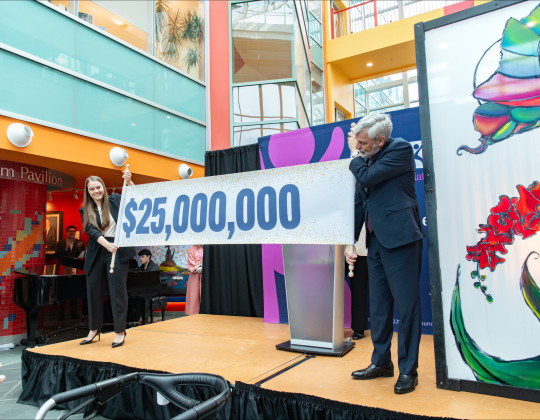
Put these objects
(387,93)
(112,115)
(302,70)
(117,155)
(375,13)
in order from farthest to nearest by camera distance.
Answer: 1. (387,93)
2. (375,13)
3. (302,70)
4. (112,115)
5. (117,155)

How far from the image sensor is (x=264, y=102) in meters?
8.62

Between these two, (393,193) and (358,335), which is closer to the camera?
(393,193)

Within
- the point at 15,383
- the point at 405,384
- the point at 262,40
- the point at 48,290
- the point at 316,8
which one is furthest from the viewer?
the point at 316,8

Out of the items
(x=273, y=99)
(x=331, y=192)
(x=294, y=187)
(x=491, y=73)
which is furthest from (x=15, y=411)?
(x=273, y=99)

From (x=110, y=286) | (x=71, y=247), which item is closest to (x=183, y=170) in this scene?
(x=71, y=247)

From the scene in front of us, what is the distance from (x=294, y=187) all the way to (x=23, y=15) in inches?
216

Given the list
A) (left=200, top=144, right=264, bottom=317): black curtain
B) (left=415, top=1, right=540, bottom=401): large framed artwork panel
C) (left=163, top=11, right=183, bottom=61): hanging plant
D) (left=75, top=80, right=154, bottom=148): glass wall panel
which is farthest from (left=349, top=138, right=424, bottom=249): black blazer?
(left=163, top=11, right=183, bottom=61): hanging plant

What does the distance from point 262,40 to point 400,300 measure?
8.15m

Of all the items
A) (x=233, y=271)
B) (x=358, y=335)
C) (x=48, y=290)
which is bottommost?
(x=358, y=335)

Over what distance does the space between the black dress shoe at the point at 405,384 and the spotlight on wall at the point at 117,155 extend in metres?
5.98

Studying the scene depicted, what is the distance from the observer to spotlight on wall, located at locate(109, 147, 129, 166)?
22.2ft

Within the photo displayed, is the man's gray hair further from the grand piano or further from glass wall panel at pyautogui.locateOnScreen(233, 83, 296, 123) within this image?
glass wall panel at pyautogui.locateOnScreen(233, 83, 296, 123)

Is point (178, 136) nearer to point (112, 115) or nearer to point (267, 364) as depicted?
point (112, 115)

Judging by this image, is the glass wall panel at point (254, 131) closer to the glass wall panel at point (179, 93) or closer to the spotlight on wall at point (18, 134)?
the glass wall panel at point (179, 93)
